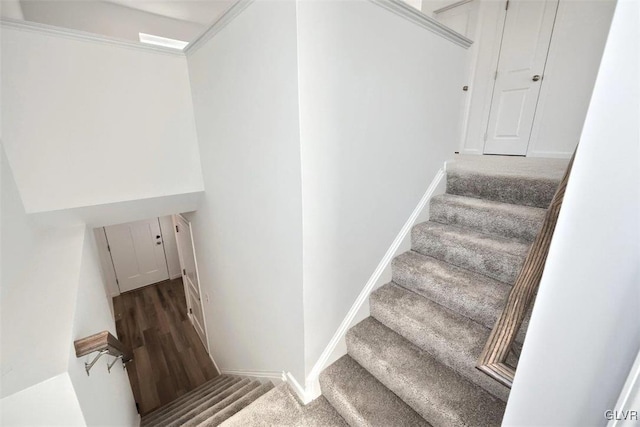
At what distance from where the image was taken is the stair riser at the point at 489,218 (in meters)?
1.60

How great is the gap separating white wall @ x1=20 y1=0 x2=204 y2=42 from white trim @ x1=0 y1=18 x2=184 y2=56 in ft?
3.15

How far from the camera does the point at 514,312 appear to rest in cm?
73

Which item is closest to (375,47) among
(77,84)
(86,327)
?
(77,84)

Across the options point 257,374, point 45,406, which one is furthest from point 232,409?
point 45,406

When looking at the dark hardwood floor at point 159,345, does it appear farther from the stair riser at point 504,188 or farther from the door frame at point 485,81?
the door frame at point 485,81

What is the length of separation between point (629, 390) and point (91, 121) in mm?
2668

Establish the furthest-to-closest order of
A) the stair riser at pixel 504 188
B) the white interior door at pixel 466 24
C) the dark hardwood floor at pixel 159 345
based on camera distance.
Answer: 1. the dark hardwood floor at pixel 159 345
2. the white interior door at pixel 466 24
3. the stair riser at pixel 504 188

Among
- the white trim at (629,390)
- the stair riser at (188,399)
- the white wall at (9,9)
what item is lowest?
the stair riser at (188,399)

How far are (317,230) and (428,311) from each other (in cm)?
85

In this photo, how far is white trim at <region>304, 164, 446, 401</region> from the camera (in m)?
1.55

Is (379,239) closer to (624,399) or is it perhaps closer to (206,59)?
(624,399)

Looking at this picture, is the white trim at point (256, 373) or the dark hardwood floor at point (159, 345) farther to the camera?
the dark hardwood floor at point (159, 345)

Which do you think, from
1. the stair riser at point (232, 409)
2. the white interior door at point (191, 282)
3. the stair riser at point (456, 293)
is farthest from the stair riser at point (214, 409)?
the white interior door at point (191, 282)

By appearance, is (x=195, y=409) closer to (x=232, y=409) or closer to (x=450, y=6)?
(x=232, y=409)
